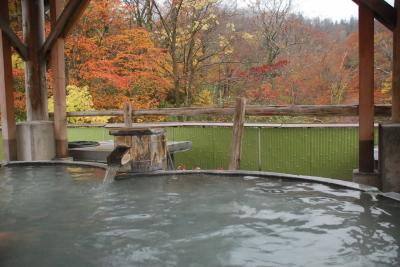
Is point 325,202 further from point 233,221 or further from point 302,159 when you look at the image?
point 302,159

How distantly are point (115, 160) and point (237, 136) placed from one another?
80.9 inches

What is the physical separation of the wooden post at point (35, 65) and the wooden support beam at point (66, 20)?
25cm

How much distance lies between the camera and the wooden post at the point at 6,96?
6.92 metres

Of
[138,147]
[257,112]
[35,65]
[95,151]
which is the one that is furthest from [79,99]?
[138,147]

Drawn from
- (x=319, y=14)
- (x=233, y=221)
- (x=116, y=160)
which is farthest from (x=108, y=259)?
(x=319, y=14)

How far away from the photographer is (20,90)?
483 inches

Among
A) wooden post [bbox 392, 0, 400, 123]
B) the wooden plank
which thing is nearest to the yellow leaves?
the wooden plank

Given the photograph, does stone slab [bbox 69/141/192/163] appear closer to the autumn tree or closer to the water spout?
the water spout

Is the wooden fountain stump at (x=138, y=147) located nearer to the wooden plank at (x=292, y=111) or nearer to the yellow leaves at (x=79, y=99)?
the wooden plank at (x=292, y=111)

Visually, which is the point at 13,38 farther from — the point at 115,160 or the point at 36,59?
the point at 115,160

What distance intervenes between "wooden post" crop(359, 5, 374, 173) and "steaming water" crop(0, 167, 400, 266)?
4.39 feet

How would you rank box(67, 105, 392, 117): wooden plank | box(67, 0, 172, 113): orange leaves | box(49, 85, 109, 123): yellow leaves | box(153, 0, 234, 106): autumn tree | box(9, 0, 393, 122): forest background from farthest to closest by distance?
box(153, 0, 234, 106): autumn tree → box(9, 0, 393, 122): forest background → box(67, 0, 172, 113): orange leaves → box(49, 85, 109, 123): yellow leaves → box(67, 105, 392, 117): wooden plank

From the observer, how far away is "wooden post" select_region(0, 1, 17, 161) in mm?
6922

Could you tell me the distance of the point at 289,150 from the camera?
23.5 feet
